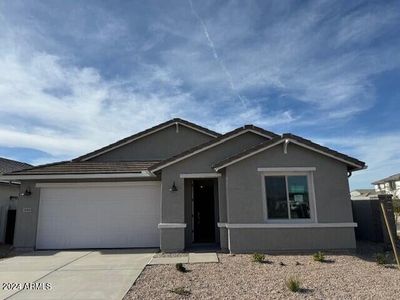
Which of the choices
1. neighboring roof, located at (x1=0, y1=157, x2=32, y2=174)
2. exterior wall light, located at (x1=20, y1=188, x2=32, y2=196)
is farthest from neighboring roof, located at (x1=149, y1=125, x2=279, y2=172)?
neighboring roof, located at (x1=0, y1=157, x2=32, y2=174)

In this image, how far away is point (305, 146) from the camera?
36.0 ft

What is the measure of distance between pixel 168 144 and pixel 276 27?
7967mm

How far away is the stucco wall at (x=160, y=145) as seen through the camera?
15742 mm

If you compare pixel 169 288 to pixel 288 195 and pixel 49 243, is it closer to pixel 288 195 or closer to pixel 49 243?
pixel 288 195

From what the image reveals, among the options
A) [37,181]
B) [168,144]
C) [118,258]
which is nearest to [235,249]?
[118,258]

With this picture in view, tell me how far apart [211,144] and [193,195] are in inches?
107

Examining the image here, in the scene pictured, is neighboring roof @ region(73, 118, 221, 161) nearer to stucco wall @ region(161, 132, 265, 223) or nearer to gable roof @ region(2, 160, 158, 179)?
gable roof @ region(2, 160, 158, 179)

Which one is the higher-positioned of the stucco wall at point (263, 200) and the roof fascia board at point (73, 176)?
the roof fascia board at point (73, 176)

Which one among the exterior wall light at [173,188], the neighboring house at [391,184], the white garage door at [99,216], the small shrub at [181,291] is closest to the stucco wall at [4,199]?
the white garage door at [99,216]

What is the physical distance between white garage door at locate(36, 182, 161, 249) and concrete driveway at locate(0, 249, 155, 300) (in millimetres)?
798

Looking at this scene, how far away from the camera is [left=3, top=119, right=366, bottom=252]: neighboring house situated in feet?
35.0

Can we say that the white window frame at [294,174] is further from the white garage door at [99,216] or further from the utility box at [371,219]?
the white garage door at [99,216]

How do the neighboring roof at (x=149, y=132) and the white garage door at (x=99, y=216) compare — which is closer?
the white garage door at (x=99, y=216)

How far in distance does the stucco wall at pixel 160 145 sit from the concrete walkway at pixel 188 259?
6325 mm
